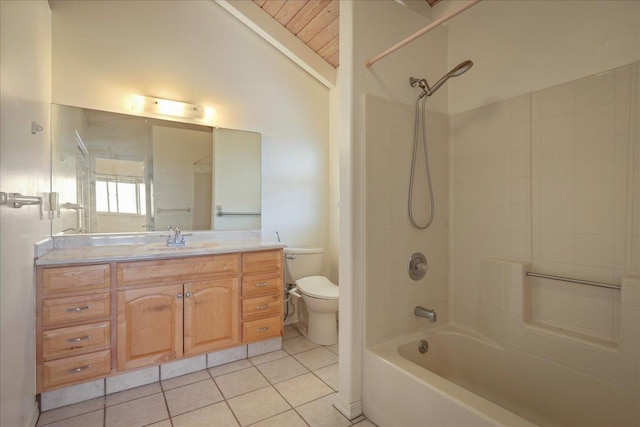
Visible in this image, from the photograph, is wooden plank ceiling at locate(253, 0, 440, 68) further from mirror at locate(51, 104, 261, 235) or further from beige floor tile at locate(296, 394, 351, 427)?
beige floor tile at locate(296, 394, 351, 427)

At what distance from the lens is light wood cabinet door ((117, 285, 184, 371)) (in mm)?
1748

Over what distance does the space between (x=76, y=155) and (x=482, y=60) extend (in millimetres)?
2773

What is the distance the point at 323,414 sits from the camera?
1.61m

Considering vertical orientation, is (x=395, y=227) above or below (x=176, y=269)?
above

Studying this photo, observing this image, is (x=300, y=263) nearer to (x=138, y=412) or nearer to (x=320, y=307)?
(x=320, y=307)

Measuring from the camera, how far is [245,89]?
2689 mm

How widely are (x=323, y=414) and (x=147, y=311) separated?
1.21 metres

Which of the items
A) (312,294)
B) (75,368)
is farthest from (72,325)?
(312,294)

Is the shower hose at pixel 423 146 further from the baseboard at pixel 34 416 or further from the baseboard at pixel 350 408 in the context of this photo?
the baseboard at pixel 34 416

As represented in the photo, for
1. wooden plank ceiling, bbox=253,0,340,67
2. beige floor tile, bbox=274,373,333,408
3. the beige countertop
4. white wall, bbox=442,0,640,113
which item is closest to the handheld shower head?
white wall, bbox=442,0,640,113

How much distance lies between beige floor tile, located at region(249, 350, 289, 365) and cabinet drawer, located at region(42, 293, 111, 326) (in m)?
1.04

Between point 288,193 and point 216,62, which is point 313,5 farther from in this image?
point 288,193

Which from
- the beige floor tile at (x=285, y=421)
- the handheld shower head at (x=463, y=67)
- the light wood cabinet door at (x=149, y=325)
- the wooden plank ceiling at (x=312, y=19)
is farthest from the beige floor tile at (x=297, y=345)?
the wooden plank ceiling at (x=312, y=19)

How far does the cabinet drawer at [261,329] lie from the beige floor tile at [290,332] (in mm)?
335
